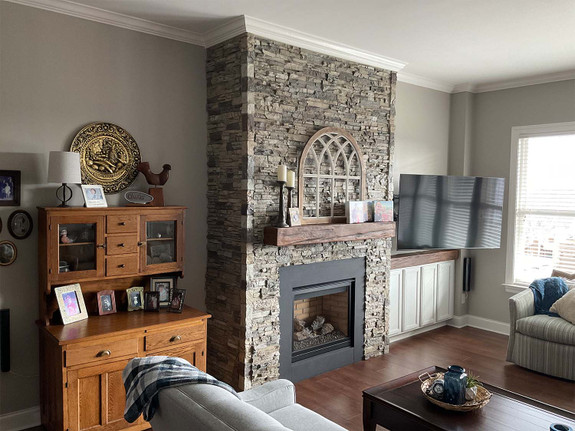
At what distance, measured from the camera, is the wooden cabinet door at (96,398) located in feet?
9.18

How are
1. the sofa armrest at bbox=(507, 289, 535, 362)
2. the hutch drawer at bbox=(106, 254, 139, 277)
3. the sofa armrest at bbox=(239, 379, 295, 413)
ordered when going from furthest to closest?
the sofa armrest at bbox=(507, 289, 535, 362), the hutch drawer at bbox=(106, 254, 139, 277), the sofa armrest at bbox=(239, 379, 295, 413)

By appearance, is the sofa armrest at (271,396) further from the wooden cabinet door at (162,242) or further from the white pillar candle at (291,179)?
the white pillar candle at (291,179)

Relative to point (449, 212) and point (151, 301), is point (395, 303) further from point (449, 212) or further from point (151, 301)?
point (151, 301)

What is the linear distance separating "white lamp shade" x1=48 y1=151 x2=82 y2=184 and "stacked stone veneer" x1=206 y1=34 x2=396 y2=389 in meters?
1.16

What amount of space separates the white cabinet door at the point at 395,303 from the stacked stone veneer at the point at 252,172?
1.10 m

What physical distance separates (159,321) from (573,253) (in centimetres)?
423

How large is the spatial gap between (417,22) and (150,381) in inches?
118

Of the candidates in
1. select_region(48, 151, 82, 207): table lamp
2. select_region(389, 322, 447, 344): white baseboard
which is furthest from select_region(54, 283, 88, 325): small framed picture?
select_region(389, 322, 447, 344): white baseboard

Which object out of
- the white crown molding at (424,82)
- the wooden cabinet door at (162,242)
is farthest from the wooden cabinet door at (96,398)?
the white crown molding at (424,82)

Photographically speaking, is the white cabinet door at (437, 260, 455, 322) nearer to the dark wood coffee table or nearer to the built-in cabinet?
the built-in cabinet

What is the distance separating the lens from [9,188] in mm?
3033

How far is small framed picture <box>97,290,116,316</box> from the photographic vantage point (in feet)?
10.7

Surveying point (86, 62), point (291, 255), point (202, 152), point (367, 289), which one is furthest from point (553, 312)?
point (86, 62)

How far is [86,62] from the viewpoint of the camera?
10.9 ft
